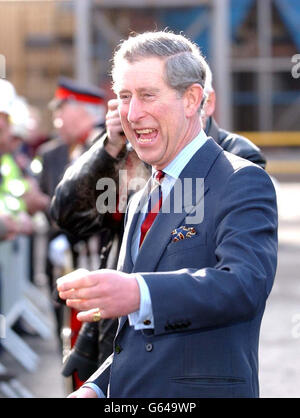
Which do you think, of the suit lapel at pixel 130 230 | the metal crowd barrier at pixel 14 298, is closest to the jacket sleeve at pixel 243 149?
the suit lapel at pixel 130 230

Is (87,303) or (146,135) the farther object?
(146,135)

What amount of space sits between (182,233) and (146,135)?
0.32 metres

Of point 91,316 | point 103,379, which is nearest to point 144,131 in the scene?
point 91,316

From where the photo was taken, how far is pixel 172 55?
2.31 meters

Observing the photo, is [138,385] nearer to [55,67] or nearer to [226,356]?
[226,356]

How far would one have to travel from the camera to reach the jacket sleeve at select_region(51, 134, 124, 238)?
10.9 feet

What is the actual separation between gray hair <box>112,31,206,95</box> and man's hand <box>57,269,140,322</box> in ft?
2.00

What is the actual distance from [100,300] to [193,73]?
2.45ft

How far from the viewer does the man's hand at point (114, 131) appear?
10.1 feet

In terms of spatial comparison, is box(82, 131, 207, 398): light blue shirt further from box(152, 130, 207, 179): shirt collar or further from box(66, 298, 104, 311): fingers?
box(66, 298, 104, 311): fingers

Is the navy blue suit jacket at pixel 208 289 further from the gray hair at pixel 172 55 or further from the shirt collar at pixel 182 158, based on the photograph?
the gray hair at pixel 172 55

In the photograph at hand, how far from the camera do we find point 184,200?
229 centimetres

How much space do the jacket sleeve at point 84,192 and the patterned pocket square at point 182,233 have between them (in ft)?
3.52

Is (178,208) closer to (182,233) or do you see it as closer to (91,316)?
(182,233)
